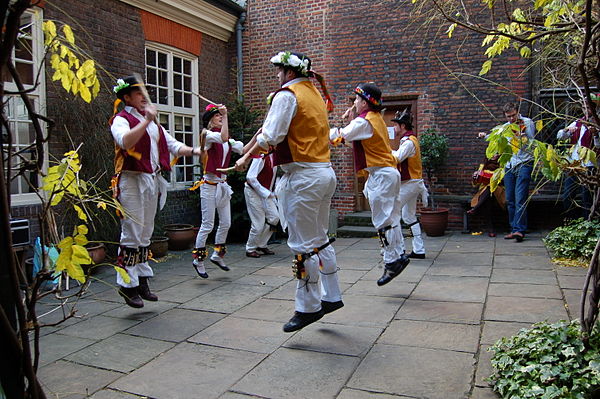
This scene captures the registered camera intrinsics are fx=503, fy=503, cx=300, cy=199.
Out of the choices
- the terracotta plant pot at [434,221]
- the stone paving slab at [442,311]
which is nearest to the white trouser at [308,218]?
the stone paving slab at [442,311]

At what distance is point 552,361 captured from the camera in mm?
2762

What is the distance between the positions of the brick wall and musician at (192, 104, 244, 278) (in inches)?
181

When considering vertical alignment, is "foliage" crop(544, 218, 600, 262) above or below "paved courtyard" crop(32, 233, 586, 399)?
above

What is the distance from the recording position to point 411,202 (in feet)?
22.7

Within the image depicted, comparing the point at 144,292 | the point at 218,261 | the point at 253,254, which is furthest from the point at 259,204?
the point at 144,292

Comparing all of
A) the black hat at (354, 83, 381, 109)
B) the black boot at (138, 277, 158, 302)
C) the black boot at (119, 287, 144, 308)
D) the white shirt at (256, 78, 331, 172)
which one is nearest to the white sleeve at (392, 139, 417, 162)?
the black hat at (354, 83, 381, 109)

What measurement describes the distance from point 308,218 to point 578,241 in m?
4.65

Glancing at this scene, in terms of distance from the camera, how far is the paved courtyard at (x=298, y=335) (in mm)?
3080

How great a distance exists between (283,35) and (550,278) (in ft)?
25.6

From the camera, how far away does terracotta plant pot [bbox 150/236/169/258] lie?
755 centimetres

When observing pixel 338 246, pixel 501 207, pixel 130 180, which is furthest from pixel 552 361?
pixel 501 207

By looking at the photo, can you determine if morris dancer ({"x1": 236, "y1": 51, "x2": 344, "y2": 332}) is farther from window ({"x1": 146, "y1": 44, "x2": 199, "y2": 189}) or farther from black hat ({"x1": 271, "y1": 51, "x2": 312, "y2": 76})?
window ({"x1": 146, "y1": 44, "x2": 199, "y2": 189})

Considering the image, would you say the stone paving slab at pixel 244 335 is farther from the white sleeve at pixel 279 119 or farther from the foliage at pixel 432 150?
the foliage at pixel 432 150

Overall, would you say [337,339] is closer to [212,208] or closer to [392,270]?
[392,270]
